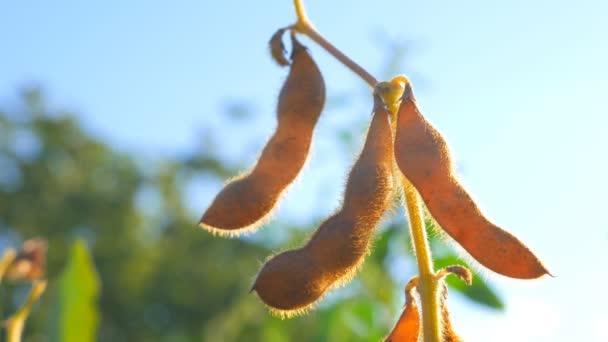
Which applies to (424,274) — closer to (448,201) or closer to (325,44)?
(448,201)

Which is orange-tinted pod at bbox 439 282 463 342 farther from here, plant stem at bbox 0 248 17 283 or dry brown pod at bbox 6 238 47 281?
dry brown pod at bbox 6 238 47 281

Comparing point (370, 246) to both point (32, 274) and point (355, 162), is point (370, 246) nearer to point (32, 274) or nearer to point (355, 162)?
point (355, 162)

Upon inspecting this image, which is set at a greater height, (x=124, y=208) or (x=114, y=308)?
(x=124, y=208)

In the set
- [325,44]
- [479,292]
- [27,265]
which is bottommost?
[27,265]

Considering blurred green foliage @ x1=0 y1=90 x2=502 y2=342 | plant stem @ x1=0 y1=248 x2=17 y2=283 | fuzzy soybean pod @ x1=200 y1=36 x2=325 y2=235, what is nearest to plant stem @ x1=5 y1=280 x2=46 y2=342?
plant stem @ x1=0 y1=248 x2=17 y2=283

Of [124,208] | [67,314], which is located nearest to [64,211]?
[124,208]

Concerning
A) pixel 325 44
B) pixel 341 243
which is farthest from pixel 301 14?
pixel 341 243
